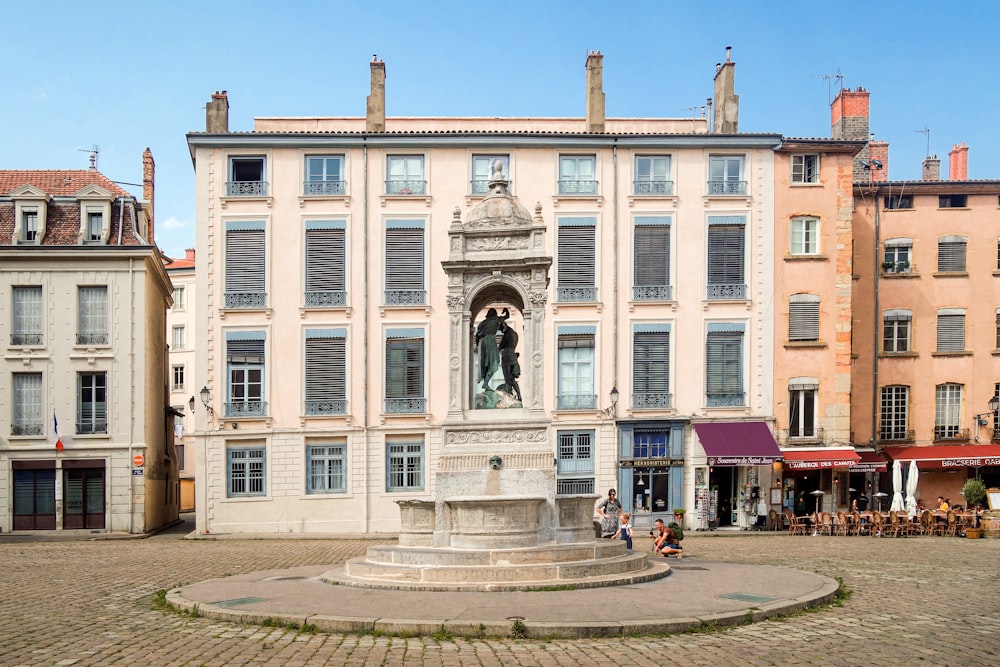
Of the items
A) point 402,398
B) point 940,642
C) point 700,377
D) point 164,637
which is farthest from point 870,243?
point 164,637

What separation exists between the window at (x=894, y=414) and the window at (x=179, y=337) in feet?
135

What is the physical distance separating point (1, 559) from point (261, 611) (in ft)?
47.7

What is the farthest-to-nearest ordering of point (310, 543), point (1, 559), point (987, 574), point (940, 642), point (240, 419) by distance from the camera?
point (240, 419) → point (310, 543) → point (1, 559) → point (987, 574) → point (940, 642)

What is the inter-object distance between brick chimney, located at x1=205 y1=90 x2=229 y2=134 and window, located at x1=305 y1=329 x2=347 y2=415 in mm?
7949

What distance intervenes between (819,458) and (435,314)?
14.0m

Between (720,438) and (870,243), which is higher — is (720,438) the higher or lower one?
the lower one

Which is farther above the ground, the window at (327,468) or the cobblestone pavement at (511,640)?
the cobblestone pavement at (511,640)

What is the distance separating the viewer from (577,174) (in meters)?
36.7

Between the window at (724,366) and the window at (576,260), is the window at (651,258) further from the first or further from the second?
the window at (724,366)

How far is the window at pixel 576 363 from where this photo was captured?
35750 mm

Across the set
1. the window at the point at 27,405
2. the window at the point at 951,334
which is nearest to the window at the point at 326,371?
the window at the point at 27,405

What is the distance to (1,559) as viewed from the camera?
24.3 m

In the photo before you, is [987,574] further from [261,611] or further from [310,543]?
[310,543]

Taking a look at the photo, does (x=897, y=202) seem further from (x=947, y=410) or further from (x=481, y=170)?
(x=481, y=170)
